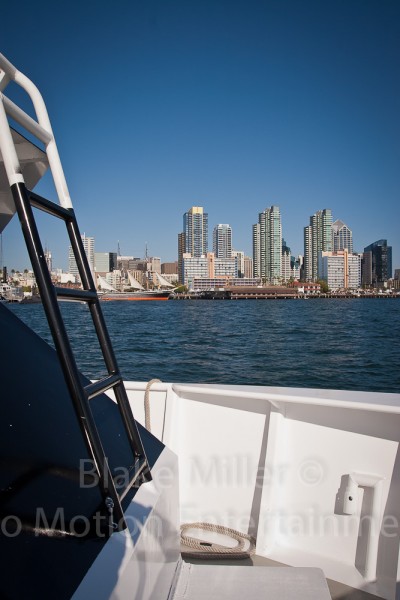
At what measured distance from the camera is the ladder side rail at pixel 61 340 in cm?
99

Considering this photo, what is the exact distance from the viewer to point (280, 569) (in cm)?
184

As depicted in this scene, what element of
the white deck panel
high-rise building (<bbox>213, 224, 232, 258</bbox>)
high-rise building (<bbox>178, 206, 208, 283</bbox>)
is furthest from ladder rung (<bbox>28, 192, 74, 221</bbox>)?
high-rise building (<bbox>213, 224, 232, 258</bbox>)

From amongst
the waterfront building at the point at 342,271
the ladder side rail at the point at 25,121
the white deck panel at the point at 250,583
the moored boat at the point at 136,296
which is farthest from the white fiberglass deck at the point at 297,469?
the waterfront building at the point at 342,271

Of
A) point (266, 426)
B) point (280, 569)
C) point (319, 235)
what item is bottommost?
point (280, 569)

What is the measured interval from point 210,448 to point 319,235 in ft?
519

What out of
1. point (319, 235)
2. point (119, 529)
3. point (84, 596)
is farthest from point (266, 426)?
point (319, 235)

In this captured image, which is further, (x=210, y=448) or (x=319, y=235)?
(x=319, y=235)

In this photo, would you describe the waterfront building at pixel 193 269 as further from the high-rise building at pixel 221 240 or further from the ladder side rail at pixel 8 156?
the ladder side rail at pixel 8 156

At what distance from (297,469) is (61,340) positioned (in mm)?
1868

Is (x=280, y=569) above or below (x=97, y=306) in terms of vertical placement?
below

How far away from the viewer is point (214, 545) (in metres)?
2.56

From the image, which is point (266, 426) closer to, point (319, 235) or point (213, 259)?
point (213, 259)

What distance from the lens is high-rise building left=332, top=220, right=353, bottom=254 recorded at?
15374 cm

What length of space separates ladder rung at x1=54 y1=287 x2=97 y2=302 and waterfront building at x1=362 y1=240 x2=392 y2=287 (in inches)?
5247
